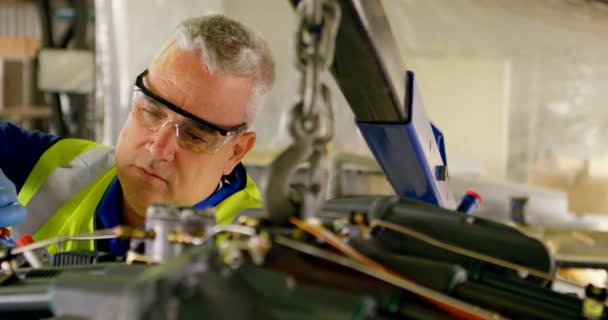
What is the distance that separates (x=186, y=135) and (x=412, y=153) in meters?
0.54

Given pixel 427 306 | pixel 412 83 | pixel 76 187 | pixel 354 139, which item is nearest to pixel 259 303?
pixel 427 306

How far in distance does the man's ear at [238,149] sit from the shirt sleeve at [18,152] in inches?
21.1

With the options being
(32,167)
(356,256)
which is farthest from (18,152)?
(356,256)

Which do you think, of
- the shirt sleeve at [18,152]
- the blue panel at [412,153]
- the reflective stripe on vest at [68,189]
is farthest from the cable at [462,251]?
the shirt sleeve at [18,152]

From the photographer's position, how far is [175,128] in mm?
1358

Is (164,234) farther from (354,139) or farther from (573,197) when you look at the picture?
(573,197)

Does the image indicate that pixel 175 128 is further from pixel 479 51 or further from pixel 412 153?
pixel 479 51

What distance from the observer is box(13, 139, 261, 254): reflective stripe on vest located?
1.56 meters

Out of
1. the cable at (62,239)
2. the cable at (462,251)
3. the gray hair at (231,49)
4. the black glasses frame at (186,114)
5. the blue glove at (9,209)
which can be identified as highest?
the gray hair at (231,49)

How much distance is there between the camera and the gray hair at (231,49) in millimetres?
1391

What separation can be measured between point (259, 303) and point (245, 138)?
1.03 metres

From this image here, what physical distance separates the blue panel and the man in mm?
453

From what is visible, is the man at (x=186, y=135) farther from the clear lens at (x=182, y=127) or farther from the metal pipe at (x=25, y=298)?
the metal pipe at (x=25, y=298)

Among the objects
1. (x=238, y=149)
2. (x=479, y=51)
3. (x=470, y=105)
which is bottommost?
(x=238, y=149)
